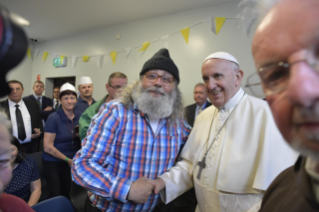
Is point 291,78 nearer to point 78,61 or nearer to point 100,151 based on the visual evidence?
point 100,151

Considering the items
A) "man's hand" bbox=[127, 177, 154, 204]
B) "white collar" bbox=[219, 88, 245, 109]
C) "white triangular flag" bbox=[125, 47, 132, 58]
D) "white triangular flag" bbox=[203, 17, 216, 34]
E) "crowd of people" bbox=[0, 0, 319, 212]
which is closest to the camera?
"crowd of people" bbox=[0, 0, 319, 212]

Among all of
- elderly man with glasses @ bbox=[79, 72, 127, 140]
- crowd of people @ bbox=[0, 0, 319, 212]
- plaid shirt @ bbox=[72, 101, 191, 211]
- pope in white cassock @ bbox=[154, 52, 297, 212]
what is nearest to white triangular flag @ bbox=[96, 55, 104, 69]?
elderly man with glasses @ bbox=[79, 72, 127, 140]

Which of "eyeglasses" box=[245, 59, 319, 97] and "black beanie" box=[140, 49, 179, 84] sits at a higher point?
"black beanie" box=[140, 49, 179, 84]

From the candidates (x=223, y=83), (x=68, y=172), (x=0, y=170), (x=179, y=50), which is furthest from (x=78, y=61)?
(x=0, y=170)

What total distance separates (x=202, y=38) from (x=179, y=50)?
672 millimetres

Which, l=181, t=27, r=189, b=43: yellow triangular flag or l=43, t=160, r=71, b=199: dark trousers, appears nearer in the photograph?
l=43, t=160, r=71, b=199: dark trousers

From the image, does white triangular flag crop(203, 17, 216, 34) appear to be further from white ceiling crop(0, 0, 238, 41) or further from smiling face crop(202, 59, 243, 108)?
smiling face crop(202, 59, 243, 108)

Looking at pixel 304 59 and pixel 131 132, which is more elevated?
pixel 304 59

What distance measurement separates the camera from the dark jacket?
57 centimetres

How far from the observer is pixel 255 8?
747mm

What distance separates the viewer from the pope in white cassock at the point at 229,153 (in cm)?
127

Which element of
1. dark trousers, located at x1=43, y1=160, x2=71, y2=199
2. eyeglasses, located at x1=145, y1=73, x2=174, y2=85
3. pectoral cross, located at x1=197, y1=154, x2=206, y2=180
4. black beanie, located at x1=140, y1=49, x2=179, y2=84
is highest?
black beanie, located at x1=140, y1=49, x2=179, y2=84

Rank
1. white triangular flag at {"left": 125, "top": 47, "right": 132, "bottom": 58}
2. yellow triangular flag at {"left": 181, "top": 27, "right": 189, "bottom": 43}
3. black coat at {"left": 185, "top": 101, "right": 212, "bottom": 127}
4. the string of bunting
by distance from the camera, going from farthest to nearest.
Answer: white triangular flag at {"left": 125, "top": 47, "right": 132, "bottom": 58} → yellow triangular flag at {"left": 181, "top": 27, "right": 189, "bottom": 43} → black coat at {"left": 185, "top": 101, "right": 212, "bottom": 127} → the string of bunting

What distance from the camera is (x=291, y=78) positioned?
45 cm
